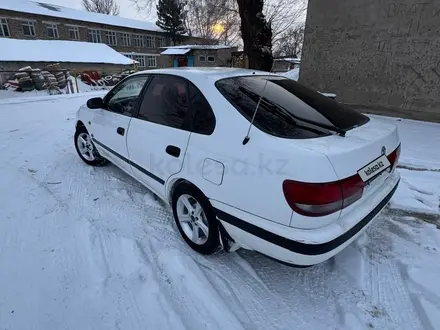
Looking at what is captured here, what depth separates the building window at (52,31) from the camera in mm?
32294

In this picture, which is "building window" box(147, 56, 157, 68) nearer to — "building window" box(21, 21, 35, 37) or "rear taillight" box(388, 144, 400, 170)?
"building window" box(21, 21, 35, 37)

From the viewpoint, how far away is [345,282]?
6.99 feet

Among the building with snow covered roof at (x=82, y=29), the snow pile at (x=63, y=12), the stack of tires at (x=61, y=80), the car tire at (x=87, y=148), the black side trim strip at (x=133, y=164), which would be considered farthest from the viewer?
the snow pile at (x=63, y=12)

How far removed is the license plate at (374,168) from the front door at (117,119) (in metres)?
2.35

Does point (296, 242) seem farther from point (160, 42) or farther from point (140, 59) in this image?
point (160, 42)

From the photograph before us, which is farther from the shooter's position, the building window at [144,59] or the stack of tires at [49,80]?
the building window at [144,59]

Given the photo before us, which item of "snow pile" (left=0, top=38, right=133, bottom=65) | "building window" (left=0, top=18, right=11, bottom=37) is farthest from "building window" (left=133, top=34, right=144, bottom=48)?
"building window" (left=0, top=18, right=11, bottom=37)

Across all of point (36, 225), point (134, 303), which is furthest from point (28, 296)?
point (36, 225)

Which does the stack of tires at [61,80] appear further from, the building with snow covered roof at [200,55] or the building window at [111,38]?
the building window at [111,38]

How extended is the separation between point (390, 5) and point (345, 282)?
7.43 meters

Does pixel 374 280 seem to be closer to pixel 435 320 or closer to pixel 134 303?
pixel 435 320

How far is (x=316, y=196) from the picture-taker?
1595 mm

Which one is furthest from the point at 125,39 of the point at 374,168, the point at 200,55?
the point at 374,168

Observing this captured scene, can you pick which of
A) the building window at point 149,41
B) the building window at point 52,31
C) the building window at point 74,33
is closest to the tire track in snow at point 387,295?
the building window at point 52,31
